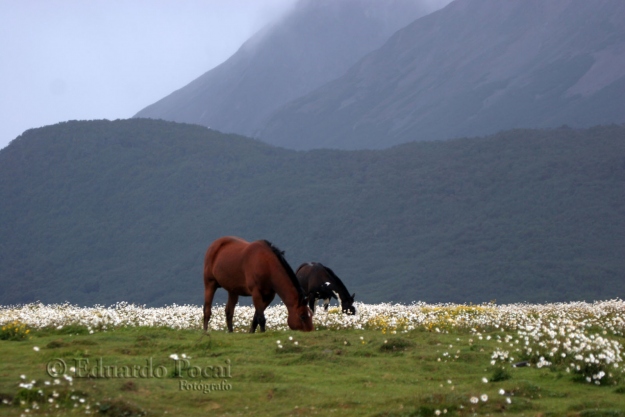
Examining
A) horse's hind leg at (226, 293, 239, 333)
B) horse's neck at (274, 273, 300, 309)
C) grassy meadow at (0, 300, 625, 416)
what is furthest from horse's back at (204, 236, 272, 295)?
grassy meadow at (0, 300, 625, 416)

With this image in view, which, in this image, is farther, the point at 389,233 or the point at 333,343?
the point at 389,233

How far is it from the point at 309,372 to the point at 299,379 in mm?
626

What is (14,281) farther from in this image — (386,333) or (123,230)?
(386,333)

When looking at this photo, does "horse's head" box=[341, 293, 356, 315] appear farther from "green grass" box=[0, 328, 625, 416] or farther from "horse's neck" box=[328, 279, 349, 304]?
"green grass" box=[0, 328, 625, 416]

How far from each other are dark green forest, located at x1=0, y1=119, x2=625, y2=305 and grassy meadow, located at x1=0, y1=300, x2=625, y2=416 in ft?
271

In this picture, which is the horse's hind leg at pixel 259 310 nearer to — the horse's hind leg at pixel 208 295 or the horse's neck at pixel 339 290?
the horse's hind leg at pixel 208 295

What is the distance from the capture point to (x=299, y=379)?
12.0m

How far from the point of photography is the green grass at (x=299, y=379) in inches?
404

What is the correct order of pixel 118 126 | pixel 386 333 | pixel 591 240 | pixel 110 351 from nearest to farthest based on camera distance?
pixel 110 351 < pixel 386 333 < pixel 591 240 < pixel 118 126

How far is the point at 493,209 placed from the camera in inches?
5084

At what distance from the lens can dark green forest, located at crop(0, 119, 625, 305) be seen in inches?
4377

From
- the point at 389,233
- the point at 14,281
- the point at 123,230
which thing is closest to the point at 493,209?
the point at 389,233

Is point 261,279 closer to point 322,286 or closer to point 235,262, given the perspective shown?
point 235,262

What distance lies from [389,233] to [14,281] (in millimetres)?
57019
